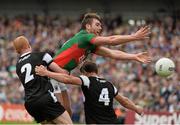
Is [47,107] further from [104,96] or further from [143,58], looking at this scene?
[143,58]

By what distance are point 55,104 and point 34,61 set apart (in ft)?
2.70

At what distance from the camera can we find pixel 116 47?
27062 mm

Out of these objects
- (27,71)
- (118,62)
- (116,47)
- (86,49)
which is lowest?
(118,62)

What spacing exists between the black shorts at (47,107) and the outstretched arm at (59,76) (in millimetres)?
369

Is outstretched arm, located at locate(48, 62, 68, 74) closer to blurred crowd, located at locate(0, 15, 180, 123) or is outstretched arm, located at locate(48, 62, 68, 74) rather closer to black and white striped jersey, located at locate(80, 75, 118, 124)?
black and white striped jersey, located at locate(80, 75, 118, 124)

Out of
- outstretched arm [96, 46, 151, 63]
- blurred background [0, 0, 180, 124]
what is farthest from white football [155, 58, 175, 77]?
blurred background [0, 0, 180, 124]

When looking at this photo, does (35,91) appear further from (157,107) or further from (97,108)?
(157,107)

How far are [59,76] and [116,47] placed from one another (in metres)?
16.8

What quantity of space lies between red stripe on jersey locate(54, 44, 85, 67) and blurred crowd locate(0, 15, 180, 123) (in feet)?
37.4

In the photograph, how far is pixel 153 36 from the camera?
92.7 ft

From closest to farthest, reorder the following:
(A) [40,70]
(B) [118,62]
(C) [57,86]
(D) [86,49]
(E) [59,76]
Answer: (A) [40,70] < (E) [59,76] < (D) [86,49] < (C) [57,86] < (B) [118,62]

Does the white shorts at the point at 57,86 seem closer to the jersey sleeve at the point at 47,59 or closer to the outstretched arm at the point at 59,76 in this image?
the jersey sleeve at the point at 47,59

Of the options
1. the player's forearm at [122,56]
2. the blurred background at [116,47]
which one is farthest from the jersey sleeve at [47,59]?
the blurred background at [116,47]

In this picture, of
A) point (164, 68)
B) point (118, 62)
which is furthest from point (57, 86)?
point (118, 62)
